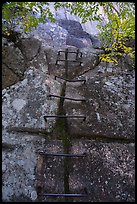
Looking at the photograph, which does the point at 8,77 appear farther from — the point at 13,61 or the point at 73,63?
the point at 73,63

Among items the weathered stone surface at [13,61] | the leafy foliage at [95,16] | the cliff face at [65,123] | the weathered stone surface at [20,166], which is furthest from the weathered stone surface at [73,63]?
the weathered stone surface at [20,166]

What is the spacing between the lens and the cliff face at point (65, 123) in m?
3.29

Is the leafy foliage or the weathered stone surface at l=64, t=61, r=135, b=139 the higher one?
the leafy foliage

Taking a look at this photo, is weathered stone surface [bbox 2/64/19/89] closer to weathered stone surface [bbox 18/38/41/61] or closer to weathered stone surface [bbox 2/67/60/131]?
weathered stone surface [bbox 2/67/60/131]

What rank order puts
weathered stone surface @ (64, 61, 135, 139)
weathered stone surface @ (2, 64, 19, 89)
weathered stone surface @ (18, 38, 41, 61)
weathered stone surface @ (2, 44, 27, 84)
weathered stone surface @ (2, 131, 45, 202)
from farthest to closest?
weathered stone surface @ (18, 38, 41, 61) < weathered stone surface @ (2, 44, 27, 84) < weathered stone surface @ (2, 64, 19, 89) < weathered stone surface @ (64, 61, 135, 139) < weathered stone surface @ (2, 131, 45, 202)

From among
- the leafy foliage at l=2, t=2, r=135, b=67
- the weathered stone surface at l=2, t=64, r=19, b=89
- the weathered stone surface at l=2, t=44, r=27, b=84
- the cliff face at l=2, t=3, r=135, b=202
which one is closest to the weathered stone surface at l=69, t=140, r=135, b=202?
the cliff face at l=2, t=3, r=135, b=202

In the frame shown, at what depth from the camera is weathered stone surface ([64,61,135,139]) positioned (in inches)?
157

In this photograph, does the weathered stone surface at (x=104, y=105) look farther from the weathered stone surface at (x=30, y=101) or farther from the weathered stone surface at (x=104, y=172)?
the weathered stone surface at (x=30, y=101)

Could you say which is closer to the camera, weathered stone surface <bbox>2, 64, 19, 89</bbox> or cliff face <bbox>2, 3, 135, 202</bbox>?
cliff face <bbox>2, 3, 135, 202</bbox>

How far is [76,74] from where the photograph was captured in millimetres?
5297

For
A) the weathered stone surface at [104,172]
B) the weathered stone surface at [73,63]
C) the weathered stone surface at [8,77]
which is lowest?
the weathered stone surface at [104,172]

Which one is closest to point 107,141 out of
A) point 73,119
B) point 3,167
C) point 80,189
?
point 73,119

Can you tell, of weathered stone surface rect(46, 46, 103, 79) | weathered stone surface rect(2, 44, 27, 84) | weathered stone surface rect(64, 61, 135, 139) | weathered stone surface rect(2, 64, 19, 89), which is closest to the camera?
weathered stone surface rect(64, 61, 135, 139)

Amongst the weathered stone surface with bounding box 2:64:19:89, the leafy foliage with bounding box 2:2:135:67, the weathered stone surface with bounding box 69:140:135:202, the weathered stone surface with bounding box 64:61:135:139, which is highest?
the leafy foliage with bounding box 2:2:135:67
